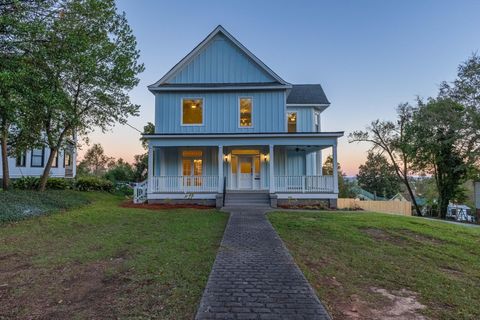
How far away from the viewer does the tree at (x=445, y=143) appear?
18.9 metres

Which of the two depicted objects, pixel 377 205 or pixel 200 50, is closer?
pixel 200 50

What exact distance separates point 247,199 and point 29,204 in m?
9.36

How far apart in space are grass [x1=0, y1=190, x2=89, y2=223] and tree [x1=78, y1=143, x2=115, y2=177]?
101ft

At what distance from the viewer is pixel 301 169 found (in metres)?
16.1

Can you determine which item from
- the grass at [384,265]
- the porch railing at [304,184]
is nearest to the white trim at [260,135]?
the porch railing at [304,184]

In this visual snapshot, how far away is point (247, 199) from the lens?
13484 mm

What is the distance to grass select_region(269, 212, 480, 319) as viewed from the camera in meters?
3.45

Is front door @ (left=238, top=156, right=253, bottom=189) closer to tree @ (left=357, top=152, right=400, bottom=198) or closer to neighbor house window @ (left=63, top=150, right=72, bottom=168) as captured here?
neighbor house window @ (left=63, top=150, right=72, bottom=168)

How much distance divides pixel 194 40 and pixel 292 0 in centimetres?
731

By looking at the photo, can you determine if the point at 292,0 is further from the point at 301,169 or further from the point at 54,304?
the point at 54,304

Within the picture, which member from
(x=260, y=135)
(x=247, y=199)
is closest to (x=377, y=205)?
(x=247, y=199)

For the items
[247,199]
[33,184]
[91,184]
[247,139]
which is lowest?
[247,199]

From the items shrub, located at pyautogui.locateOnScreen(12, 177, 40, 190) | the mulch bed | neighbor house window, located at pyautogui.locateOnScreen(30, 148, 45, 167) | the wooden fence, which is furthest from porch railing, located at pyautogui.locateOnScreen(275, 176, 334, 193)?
neighbor house window, located at pyautogui.locateOnScreen(30, 148, 45, 167)

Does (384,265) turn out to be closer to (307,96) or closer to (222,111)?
(222,111)
